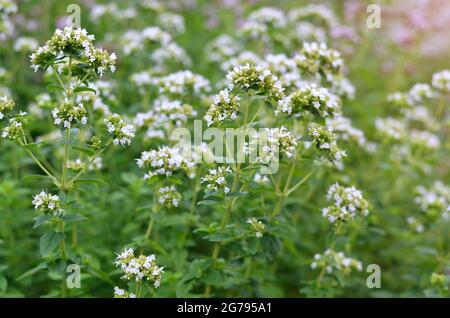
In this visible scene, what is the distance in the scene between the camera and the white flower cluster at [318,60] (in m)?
4.65

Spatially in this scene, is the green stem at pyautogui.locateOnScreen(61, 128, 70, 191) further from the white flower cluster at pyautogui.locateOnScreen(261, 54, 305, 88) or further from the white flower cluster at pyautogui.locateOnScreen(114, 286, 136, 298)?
the white flower cluster at pyautogui.locateOnScreen(261, 54, 305, 88)

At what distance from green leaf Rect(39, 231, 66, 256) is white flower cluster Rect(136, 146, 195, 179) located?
2.40 ft

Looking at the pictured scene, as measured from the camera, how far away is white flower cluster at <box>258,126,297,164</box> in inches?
140

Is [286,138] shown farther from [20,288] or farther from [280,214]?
[20,288]

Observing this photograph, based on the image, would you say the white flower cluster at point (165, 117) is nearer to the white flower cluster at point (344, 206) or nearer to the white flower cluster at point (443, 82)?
the white flower cluster at point (344, 206)

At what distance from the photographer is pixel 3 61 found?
7832 millimetres

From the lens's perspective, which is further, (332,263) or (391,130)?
(391,130)

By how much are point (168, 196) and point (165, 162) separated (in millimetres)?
321

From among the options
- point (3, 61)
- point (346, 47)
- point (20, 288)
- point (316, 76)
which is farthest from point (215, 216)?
point (3, 61)

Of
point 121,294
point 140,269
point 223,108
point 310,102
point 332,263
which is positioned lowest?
point 121,294

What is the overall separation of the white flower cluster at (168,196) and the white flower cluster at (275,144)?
30.8 inches

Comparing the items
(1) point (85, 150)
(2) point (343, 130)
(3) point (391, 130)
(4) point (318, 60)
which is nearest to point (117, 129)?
(1) point (85, 150)

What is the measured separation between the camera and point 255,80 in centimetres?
362

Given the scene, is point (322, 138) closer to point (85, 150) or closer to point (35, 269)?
point (85, 150)
